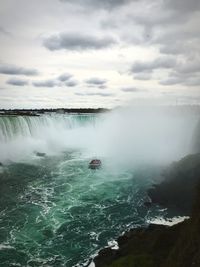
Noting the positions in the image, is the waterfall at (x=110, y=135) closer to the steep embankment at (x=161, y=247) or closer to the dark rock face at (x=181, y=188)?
the dark rock face at (x=181, y=188)

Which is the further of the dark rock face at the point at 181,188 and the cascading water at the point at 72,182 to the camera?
the dark rock face at the point at 181,188

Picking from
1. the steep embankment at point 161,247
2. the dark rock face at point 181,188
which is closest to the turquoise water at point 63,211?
the dark rock face at point 181,188

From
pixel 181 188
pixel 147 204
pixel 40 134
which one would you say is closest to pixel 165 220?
pixel 147 204

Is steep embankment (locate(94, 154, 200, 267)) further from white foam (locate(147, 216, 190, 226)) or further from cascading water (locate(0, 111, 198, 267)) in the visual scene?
cascading water (locate(0, 111, 198, 267))

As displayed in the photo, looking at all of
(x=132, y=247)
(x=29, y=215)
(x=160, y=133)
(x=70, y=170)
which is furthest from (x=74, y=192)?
(x=160, y=133)

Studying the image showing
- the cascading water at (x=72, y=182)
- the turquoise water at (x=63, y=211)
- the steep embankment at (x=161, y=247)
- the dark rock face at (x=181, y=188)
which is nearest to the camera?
the steep embankment at (x=161, y=247)

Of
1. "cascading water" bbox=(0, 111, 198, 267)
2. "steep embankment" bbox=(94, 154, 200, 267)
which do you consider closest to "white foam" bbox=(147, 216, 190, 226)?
"cascading water" bbox=(0, 111, 198, 267)
